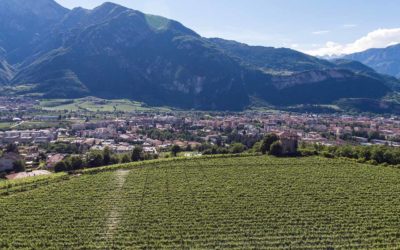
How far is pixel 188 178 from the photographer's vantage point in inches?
2650

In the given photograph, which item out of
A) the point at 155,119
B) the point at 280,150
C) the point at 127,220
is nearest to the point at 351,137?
the point at 280,150

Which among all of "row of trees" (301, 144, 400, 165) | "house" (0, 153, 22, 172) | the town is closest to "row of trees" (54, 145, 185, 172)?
the town

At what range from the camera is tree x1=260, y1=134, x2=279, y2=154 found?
291 feet

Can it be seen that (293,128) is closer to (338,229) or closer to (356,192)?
(356,192)

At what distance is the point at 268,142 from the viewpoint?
3511 inches

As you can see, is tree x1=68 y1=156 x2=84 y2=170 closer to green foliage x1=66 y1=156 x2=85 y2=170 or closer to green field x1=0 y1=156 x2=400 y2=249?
green foliage x1=66 y1=156 x2=85 y2=170

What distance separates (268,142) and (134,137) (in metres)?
63.5

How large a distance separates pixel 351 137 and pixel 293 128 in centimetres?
3330

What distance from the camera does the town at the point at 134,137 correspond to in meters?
95.2

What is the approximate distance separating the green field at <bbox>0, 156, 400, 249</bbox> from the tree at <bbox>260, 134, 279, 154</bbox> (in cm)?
1525

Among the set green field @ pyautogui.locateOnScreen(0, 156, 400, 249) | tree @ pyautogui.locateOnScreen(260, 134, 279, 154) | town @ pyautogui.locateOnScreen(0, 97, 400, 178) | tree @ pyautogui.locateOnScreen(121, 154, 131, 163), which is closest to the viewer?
green field @ pyautogui.locateOnScreen(0, 156, 400, 249)

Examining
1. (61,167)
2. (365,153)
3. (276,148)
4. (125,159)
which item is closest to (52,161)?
(61,167)

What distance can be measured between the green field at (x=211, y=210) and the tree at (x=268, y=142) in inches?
601

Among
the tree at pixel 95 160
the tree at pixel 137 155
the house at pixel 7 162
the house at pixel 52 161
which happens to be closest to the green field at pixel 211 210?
the tree at pixel 95 160
